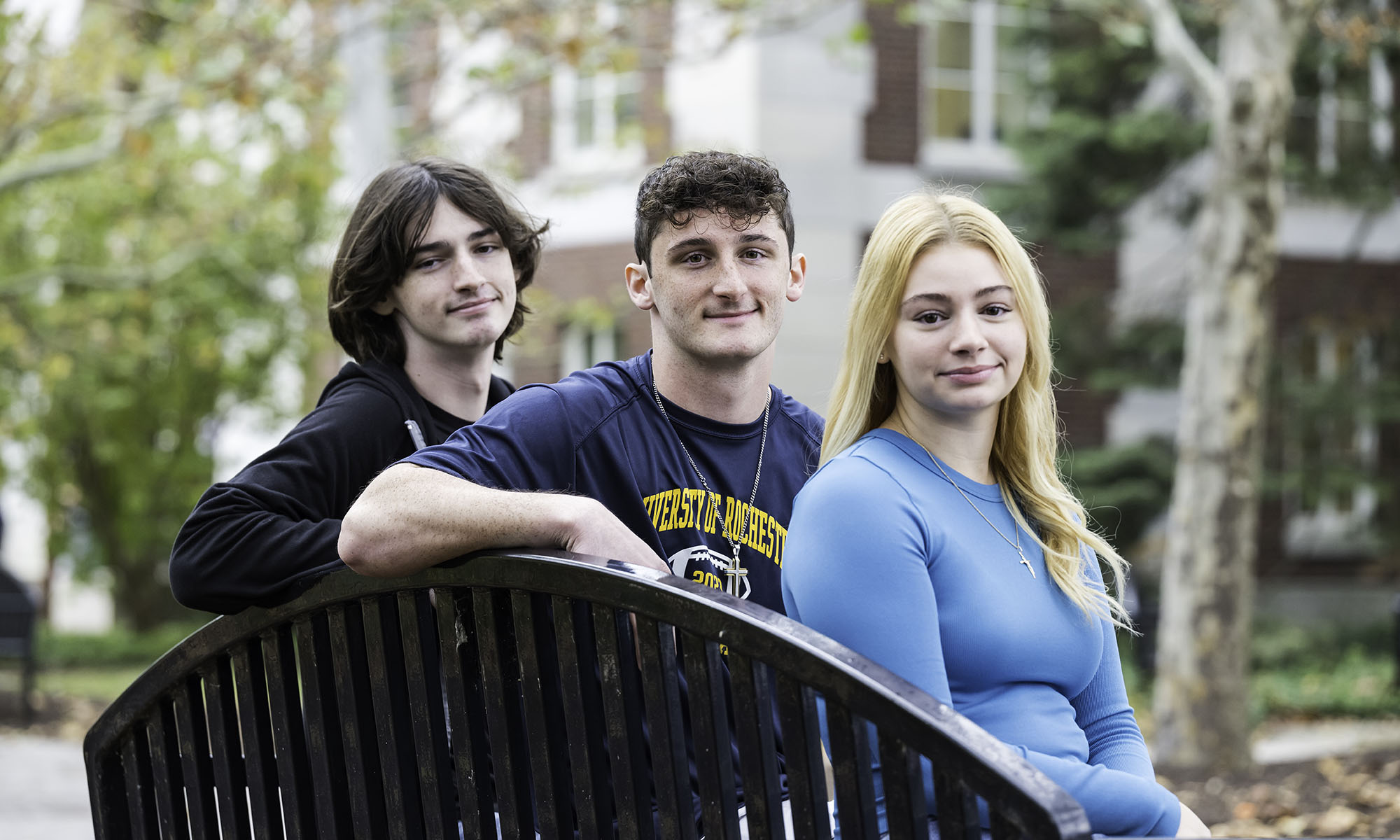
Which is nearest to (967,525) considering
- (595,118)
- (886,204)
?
(886,204)

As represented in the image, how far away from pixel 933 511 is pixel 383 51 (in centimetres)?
803

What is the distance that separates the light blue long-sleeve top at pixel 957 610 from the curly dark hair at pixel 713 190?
18.9 inches

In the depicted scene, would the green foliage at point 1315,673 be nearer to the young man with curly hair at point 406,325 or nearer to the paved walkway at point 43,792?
the paved walkway at point 43,792

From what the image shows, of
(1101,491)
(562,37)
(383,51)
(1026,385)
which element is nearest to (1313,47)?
(1101,491)

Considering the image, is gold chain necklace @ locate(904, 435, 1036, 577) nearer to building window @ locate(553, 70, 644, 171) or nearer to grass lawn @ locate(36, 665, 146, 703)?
building window @ locate(553, 70, 644, 171)

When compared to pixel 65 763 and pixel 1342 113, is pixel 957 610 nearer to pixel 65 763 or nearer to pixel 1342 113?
pixel 65 763

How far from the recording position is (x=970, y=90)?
574 inches

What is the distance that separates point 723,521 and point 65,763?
7.78 m

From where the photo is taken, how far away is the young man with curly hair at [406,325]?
9.12 feet

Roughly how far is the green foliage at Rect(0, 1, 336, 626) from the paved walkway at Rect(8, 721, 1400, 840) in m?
3.80

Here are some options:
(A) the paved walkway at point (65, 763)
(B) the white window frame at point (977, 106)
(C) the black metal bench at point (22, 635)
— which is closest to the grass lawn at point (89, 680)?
(C) the black metal bench at point (22, 635)

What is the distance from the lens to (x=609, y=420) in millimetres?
2584

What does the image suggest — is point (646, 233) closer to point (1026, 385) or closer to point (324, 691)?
point (1026, 385)

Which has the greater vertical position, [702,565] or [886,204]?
[886,204]
